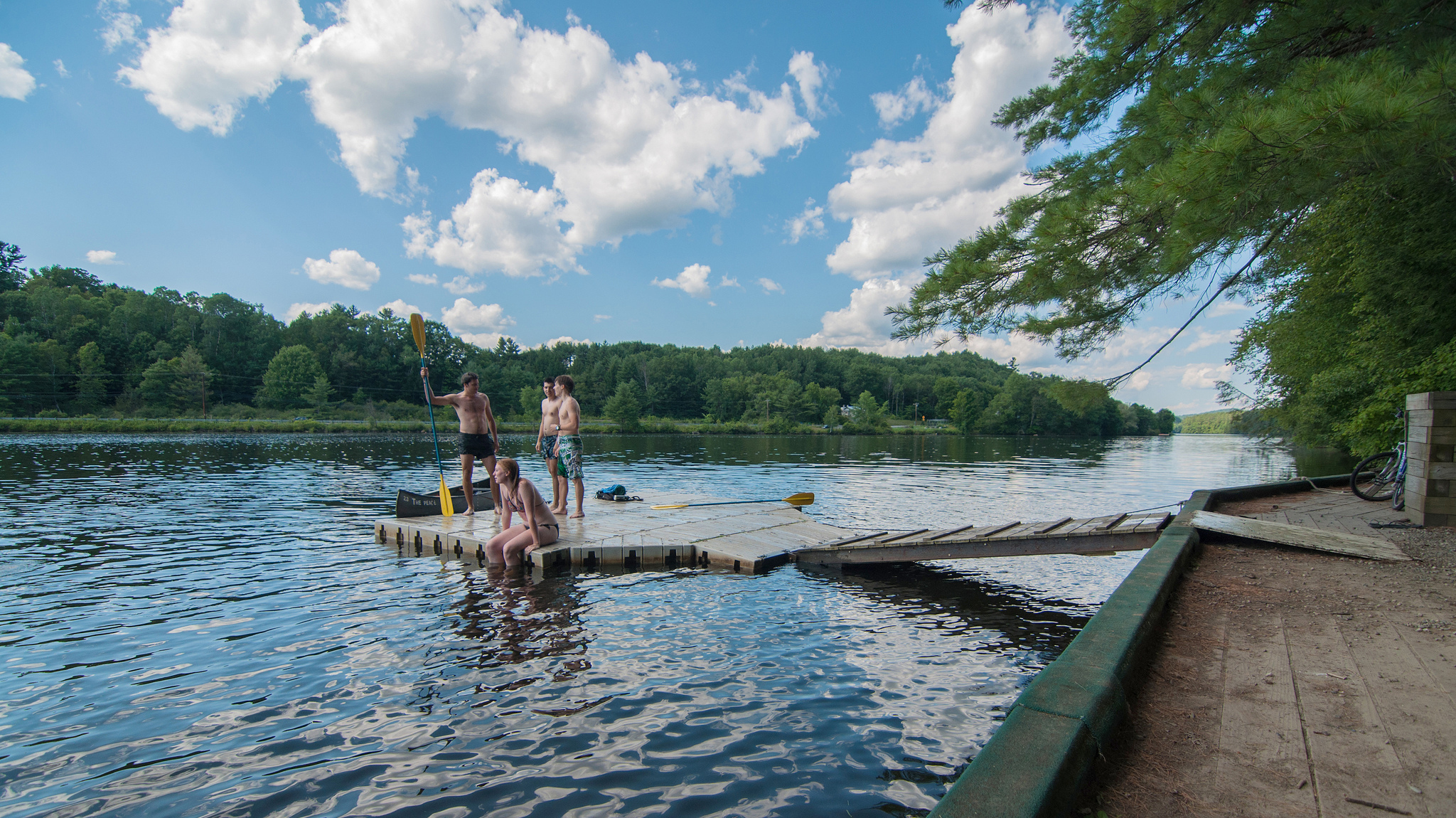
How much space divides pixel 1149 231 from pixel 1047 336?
1.58 meters

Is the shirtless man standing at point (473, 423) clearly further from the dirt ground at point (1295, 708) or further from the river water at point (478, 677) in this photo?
the dirt ground at point (1295, 708)

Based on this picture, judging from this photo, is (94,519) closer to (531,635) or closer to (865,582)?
(531,635)

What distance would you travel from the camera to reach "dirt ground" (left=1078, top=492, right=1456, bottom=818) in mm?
1995

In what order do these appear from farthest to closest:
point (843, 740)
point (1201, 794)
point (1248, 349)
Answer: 1. point (1248, 349)
2. point (843, 740)
3. point (1201, 794)

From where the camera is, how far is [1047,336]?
724cm

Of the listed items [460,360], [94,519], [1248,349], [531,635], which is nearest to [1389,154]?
[531,635]

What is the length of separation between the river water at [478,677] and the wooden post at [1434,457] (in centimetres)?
316

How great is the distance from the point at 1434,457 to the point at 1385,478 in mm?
2931

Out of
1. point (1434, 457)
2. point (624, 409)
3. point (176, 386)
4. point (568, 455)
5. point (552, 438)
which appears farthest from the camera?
point (624, 409)

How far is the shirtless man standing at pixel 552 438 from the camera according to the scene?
9.96 meters

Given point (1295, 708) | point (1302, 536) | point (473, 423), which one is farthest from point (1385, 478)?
point (473, 423)

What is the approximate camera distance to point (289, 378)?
8188 centimetres

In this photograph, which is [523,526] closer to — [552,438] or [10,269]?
[552,438]

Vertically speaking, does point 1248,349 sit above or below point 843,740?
above
